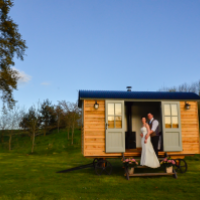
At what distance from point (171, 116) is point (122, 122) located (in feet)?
6.48

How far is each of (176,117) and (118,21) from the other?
7330mm

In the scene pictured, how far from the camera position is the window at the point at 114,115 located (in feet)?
28.8

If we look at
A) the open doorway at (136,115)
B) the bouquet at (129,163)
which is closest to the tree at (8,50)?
the open doorway at (136,115)

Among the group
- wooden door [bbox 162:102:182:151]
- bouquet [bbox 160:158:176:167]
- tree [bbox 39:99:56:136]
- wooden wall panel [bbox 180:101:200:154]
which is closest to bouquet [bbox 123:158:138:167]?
bouquet [bbox 160:158:176:167]

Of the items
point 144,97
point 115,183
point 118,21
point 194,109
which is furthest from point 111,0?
point 115,183

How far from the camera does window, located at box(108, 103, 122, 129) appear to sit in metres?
8.77

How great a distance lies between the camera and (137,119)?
11.6 metres

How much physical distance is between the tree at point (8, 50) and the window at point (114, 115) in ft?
34.0

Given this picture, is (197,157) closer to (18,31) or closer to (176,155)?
(176,155)

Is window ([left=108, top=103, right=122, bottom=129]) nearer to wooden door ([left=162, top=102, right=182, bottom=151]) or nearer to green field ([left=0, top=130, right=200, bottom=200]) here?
wooden door ([left=162, top=102, right=182, bottom=151])

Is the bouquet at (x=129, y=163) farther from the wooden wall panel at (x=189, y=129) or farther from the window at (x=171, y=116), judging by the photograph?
the wooden wall panel at (x=189, y=129)

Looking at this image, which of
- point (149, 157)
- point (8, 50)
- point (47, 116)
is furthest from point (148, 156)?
point (47, 116)

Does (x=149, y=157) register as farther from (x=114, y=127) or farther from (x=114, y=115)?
(x=114, y=115)

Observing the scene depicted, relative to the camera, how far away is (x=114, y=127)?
877cm
